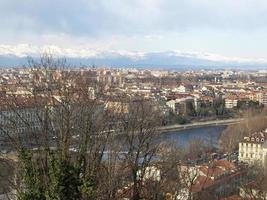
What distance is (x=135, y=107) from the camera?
4.31 metres

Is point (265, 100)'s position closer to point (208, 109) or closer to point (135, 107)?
point (208, 109)

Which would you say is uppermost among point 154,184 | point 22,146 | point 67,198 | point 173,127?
point 22,146

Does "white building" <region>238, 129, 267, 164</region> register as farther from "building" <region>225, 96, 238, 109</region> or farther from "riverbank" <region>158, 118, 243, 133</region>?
"building" <region>225, 96, 238, 109</region>

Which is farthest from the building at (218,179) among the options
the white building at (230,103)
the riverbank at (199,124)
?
the white building at (230,103)

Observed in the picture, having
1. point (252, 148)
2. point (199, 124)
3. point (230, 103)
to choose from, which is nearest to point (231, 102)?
point (230, 103)

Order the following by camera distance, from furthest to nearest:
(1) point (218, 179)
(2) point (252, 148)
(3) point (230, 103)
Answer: (3) point (230, 103) < (2) point (252, 148) < (1) point (218, 179)

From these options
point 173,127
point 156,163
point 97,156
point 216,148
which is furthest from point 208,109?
point 97,156

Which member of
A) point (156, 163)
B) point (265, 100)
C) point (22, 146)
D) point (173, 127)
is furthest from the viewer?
point (265, 100)

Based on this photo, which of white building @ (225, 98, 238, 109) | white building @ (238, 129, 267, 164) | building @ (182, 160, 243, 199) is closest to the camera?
building @ (182, 160, 243, 199)

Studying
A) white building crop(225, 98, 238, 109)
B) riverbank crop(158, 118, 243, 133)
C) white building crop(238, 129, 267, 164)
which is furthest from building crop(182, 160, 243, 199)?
white building crop(225, 98, 238, 109)

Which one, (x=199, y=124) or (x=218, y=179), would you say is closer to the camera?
(x=218, y=179)

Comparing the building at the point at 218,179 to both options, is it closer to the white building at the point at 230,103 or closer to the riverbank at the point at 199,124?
the riverbank at the point at 199,124

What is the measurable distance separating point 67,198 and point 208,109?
25.1 meters

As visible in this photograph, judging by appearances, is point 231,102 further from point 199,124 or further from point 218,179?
point 218,179
